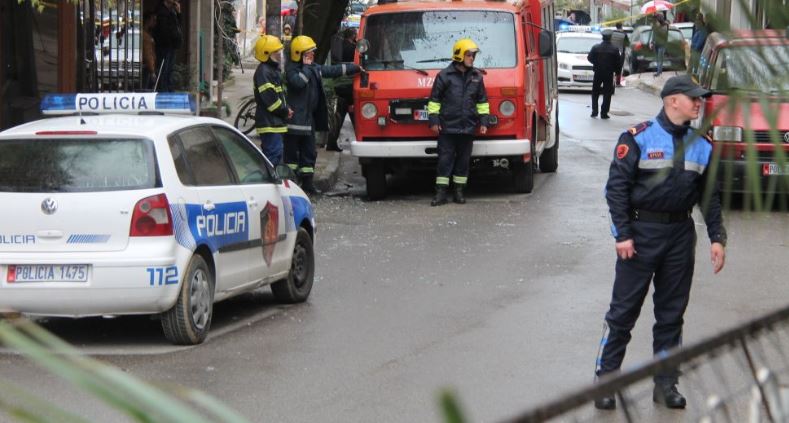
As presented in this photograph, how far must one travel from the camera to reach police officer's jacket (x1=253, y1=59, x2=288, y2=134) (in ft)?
50.3

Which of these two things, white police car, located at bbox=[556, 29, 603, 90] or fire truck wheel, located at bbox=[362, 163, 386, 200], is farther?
white police car, located at bbox=[556, 29, 603, 90]

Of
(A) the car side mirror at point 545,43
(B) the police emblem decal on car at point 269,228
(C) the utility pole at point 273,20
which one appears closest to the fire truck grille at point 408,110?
(A) the car side mirror at point 545,43

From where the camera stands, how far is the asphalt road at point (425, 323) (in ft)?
23.6

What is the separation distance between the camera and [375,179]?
54.2 ft

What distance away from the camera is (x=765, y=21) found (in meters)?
1.09

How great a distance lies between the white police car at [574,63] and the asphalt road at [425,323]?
2471 centimetres

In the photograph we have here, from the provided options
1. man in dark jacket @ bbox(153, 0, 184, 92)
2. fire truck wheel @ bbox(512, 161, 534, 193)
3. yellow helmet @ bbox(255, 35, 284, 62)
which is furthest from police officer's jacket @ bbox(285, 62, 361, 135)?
man in dark jacket @ bbox(153, 0, 184, 92)

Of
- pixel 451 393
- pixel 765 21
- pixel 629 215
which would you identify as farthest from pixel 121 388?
pixel 629 215

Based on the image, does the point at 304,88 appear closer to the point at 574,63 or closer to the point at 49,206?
the point at 49,206

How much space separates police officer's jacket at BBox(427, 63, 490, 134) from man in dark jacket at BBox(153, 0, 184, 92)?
6.90 meters

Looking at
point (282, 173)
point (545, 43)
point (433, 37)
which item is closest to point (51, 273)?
point (282, 173)

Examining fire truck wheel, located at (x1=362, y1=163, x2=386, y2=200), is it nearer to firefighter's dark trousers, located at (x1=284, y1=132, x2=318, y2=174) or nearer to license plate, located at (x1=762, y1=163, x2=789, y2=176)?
firefighter's dark trousers, located at (x1=284, y1=132, x2=318, y2=174)

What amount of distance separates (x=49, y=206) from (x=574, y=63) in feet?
108

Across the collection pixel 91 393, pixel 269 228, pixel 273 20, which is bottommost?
pixel 269 228
